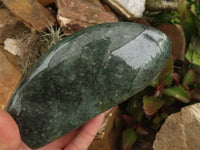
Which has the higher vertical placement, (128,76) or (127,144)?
(128,76)

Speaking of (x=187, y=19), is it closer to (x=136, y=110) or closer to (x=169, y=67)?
(x=169, y=67)

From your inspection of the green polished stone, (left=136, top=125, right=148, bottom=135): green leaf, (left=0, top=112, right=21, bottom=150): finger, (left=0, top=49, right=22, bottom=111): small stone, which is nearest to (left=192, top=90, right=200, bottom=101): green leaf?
(left=136, top=125, right=148, bottom=135): green leaf

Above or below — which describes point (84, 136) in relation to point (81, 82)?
below

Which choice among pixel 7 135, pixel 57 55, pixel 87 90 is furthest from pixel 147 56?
pixel 7 135

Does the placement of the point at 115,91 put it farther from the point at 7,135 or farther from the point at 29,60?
the point at 29,60

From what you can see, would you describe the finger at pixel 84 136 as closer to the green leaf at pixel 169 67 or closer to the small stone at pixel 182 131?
the small stone at pixel 182 131

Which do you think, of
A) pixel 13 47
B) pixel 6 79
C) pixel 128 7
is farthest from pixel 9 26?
pixel 128 7
